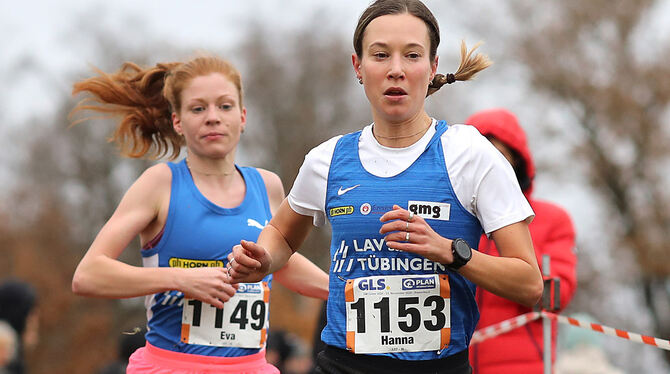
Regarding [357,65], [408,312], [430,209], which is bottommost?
[408,312]

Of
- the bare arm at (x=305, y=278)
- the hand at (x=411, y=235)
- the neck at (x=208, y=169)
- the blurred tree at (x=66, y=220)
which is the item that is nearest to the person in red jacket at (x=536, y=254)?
the bare arm at (x=305, y=278)

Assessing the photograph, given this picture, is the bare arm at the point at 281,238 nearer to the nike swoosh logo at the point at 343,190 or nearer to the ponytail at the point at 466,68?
the nike swoosh logo at the point at 343,190

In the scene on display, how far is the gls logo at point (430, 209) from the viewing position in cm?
329

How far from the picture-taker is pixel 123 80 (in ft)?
17.6

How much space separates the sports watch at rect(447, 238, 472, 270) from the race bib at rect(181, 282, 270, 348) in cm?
157

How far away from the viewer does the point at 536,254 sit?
505 centimetres

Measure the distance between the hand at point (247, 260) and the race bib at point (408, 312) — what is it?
398 millimetres

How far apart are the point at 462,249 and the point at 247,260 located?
79cm

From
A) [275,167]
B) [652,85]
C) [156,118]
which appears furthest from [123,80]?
[275,167]

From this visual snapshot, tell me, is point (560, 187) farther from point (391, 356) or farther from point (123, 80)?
point (391, 356)

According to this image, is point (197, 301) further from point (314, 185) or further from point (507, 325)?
point (507, 325)

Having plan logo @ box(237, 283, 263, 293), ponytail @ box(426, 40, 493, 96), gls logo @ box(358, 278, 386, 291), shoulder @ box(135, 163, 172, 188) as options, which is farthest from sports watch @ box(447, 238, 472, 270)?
shoulder @ box(135, 163, 172, 188)

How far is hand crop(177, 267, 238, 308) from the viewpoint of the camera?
4197 mm

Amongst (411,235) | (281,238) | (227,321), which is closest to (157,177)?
(227,321)
